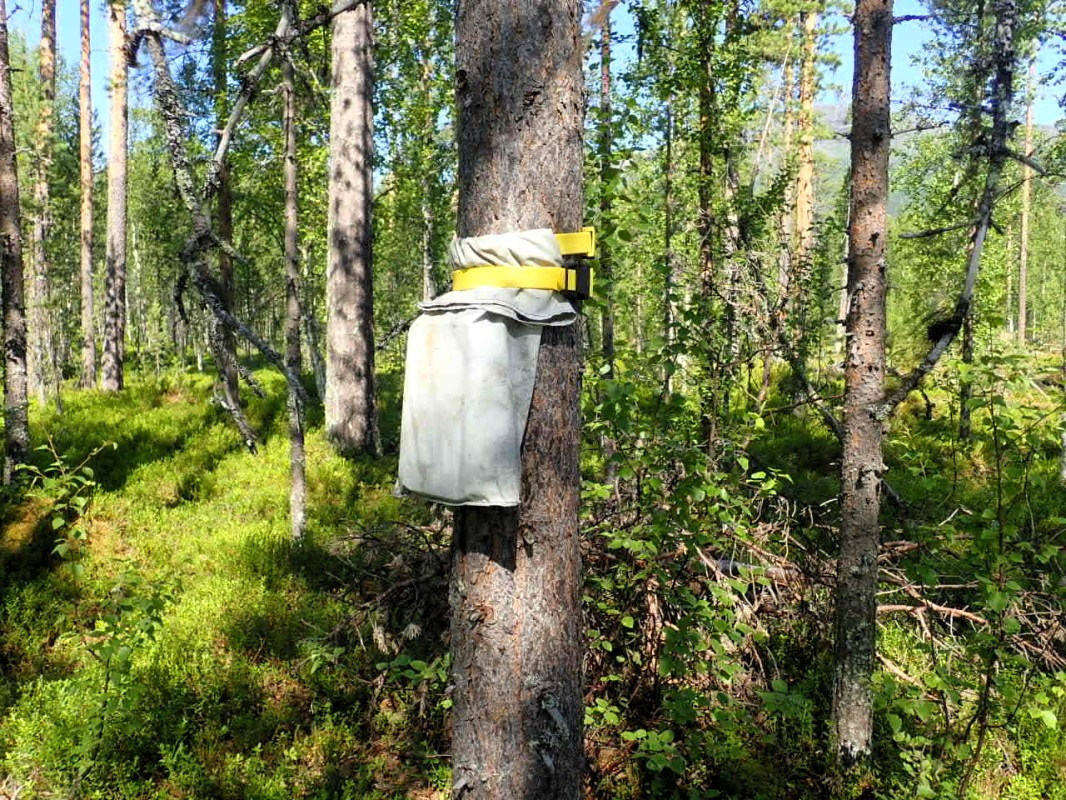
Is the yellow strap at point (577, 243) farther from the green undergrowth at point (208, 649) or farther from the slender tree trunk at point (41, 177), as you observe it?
the slender tree trunk at point (41, 177)

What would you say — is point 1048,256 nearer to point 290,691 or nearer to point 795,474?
point 795,474

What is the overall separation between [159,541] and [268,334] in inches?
1432

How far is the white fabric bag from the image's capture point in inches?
66.0

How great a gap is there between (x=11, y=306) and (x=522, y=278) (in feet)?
20.5

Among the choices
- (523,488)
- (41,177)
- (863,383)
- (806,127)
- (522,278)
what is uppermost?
(806,127)

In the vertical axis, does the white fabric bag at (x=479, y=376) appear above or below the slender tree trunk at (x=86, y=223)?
below

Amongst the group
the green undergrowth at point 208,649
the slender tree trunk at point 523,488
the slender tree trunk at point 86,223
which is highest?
the slender tree trunk at point 86,223

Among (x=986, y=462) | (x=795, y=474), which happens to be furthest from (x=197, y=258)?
(x=986, y=462)

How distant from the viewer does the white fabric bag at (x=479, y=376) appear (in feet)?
5.50

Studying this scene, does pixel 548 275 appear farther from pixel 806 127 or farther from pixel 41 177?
pixel 41 177

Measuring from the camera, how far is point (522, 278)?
1.74m

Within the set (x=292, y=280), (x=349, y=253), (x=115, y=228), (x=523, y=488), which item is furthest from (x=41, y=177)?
(x=523, y=488)

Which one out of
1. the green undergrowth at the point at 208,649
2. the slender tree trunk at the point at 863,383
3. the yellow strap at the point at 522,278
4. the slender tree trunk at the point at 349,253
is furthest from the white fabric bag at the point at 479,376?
the slender tree trunk at the point at 349,253

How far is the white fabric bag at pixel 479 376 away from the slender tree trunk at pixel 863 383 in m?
2.45
